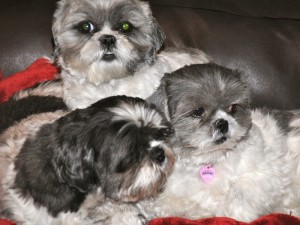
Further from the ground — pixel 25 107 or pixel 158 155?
pixel 158 155

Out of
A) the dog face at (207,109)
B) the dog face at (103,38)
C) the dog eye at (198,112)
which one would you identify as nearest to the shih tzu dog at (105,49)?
the dog face at (103,38)

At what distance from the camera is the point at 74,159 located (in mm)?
4148

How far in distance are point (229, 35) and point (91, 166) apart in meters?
2.74

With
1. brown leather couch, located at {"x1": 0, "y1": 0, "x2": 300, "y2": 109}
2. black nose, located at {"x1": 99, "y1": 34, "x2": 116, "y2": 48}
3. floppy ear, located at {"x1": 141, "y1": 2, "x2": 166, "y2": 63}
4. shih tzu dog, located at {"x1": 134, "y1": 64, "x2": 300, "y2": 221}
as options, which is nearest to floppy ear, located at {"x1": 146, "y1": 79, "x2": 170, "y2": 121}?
shih tzu dog, located at {"x1": 134, "y1": 64, "x2": 300, "y2": 221}

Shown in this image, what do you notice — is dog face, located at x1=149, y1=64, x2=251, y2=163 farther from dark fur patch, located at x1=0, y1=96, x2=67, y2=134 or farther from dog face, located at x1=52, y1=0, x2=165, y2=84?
dark fur patch, located at x1=0, y1=96, x2=67, y2=134

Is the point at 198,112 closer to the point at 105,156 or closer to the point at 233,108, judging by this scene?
the point at 233,108

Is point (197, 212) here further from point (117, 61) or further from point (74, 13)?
point (74, 13)

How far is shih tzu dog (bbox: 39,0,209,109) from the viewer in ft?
16.9

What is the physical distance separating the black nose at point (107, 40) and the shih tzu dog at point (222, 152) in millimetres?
624

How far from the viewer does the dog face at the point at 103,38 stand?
5.14 meters

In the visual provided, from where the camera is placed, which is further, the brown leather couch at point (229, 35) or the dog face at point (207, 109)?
the brown leather couch at point (229, 35)

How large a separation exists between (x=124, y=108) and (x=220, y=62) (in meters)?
2.34

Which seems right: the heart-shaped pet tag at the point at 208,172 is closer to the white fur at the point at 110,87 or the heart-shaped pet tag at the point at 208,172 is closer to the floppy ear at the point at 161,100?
the floppy ear at the point at 161,100

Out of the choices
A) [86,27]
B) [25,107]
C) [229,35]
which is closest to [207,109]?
[86,27]
